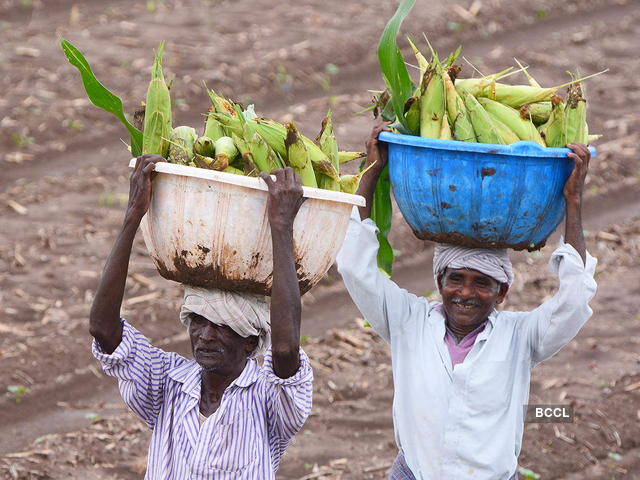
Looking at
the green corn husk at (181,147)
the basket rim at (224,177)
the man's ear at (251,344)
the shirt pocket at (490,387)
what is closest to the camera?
the basket rim at (224,177)

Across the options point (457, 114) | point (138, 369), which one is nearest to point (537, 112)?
point (457, 114)

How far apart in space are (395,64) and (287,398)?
1144mm

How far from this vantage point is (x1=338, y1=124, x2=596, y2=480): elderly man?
256cm

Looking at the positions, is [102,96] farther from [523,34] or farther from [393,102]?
[523,34]

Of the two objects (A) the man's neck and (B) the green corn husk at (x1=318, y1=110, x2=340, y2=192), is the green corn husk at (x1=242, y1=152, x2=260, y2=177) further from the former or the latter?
(A) the man's neck

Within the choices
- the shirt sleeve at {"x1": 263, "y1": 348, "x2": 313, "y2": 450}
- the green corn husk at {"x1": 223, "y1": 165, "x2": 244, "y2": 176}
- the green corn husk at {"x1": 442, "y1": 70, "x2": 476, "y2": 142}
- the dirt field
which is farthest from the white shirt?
the dirt field

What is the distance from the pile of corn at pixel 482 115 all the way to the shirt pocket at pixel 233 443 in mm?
1082

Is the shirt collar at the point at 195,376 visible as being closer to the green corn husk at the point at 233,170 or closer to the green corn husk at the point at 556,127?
the green corn husk at the point at 233,170

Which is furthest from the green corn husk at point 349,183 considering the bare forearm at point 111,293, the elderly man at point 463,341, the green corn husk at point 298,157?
the bare forearm at point 111,293

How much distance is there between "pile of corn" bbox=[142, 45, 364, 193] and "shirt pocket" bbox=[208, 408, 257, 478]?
705 millimetres

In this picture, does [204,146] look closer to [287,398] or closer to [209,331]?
[209,331]

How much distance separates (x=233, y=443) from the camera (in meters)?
2.21

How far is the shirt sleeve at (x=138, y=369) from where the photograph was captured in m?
2.21

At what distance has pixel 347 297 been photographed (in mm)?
6164
